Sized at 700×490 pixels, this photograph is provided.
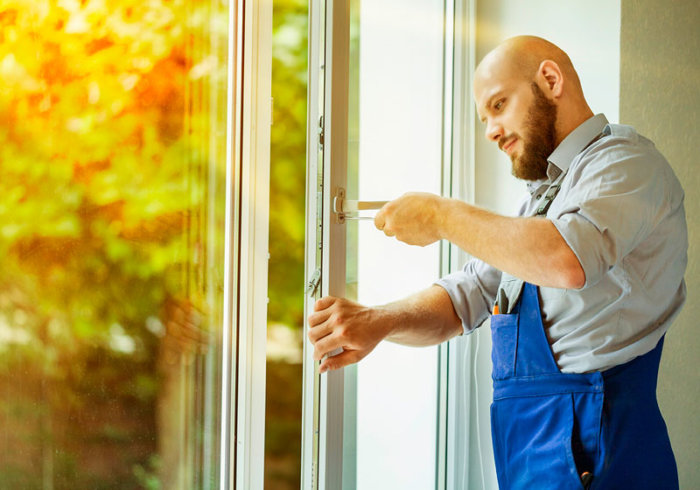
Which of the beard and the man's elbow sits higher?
the beard

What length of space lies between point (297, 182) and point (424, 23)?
821mm

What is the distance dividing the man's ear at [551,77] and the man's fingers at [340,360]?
24.3 inches

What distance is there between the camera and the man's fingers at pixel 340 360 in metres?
1.17

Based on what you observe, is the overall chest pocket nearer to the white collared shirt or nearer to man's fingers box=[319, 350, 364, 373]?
the white collared shirt

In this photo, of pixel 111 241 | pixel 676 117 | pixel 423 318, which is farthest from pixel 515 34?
pixel 111 241

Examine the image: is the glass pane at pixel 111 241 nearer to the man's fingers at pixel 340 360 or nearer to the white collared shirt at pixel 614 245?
the man's fingers at pixel 340 360

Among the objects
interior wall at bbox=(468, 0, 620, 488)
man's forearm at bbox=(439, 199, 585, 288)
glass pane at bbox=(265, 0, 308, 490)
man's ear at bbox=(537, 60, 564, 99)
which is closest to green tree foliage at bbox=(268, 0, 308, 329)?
glass pane at bbox=(265, 0, 308, 490)

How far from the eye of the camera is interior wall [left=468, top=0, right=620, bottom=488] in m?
1.76

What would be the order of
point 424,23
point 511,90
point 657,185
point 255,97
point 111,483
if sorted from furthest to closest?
point 424,23 → point 511,90 → point 255,97 → point 657,185 → point 111,483

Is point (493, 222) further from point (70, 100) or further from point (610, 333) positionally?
point (70, 100)

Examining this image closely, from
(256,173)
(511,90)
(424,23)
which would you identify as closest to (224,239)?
(256,173)

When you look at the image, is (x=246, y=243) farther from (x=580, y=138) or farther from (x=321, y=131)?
(x=580, y=138)

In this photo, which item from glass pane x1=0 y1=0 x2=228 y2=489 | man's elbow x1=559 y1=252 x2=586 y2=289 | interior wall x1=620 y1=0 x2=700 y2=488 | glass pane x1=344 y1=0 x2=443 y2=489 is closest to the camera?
glass pane x1=0 y1=0 x2=228 y2=489

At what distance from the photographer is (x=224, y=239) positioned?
3.86 feet
